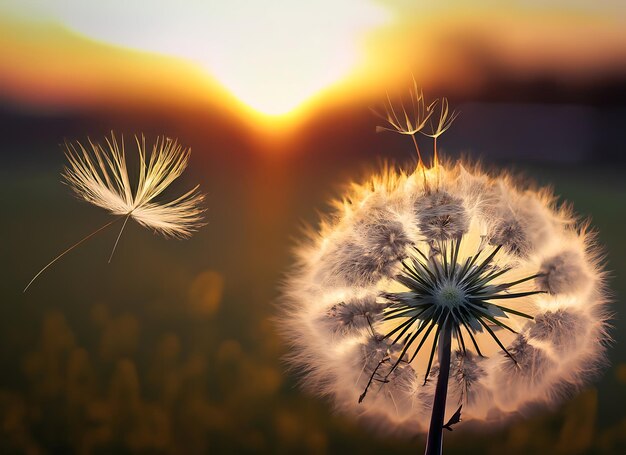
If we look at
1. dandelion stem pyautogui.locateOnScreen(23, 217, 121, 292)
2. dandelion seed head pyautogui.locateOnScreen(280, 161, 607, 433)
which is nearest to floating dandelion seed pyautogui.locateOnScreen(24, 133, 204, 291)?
dandelion stem pyautogui.locateOnScreen(23, 217, 121, 292)

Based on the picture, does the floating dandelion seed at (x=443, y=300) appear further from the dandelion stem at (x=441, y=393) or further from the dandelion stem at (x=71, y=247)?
the dandelion stem at (x=71, y=247)

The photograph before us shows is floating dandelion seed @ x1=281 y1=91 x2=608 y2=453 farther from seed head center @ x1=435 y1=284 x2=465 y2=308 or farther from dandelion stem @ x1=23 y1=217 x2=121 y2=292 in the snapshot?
dandelion stem @ x1=23 y1=217 x2=121 y2=292

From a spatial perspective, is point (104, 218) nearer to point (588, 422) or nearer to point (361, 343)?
point (361, 343)

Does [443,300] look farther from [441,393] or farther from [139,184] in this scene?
[139,184]

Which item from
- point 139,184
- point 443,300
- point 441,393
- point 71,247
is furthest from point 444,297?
point 71,247

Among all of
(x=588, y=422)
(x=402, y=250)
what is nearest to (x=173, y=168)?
(x=402, y=250)

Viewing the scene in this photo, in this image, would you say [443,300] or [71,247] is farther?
[71,247]
